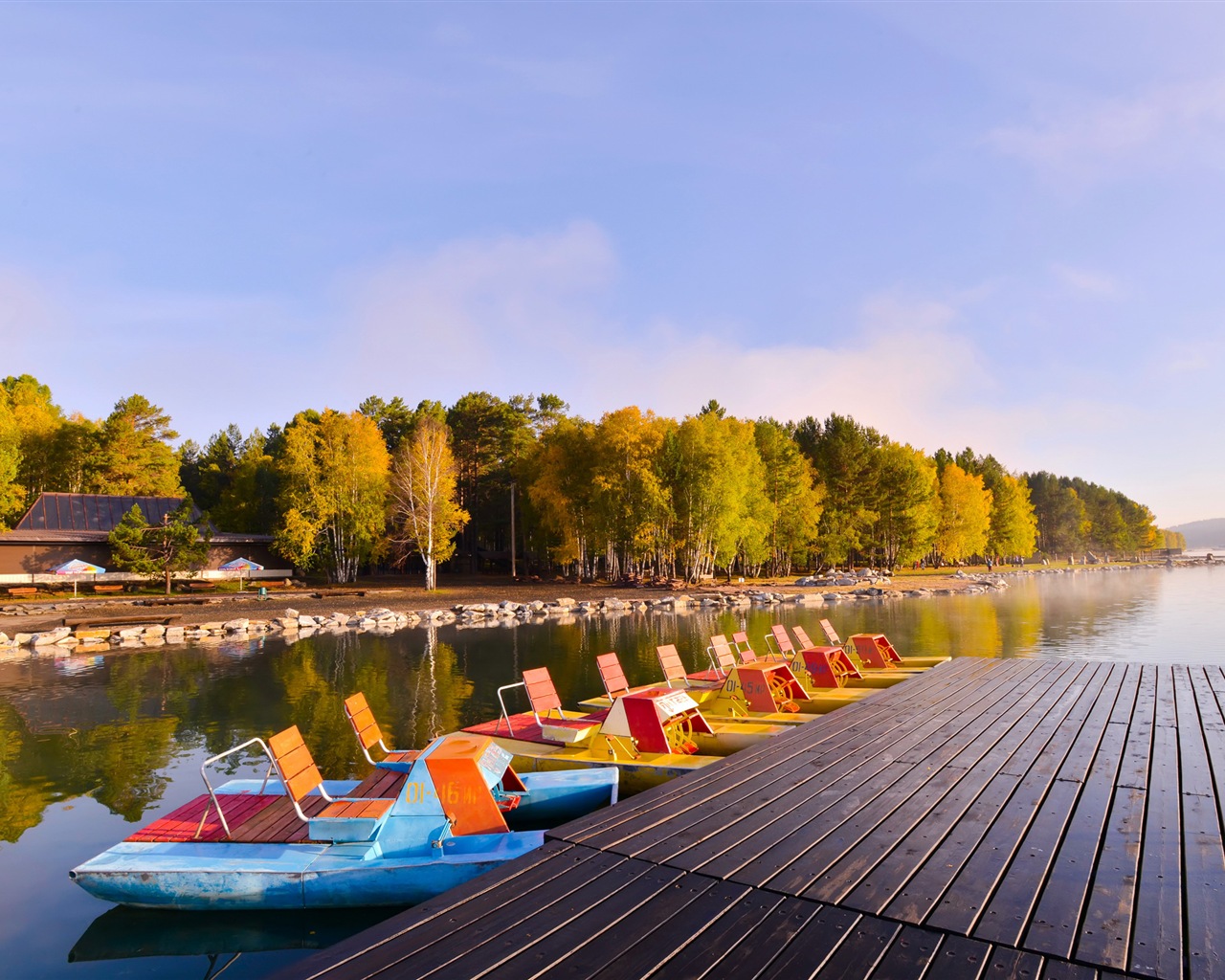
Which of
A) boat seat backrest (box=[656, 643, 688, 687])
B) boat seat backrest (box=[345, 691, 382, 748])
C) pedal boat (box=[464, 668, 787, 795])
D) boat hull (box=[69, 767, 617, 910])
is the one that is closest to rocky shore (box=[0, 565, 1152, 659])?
boat seat backrest (box=[656, 643, 688, 687])

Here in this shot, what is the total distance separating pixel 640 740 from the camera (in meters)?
10.1

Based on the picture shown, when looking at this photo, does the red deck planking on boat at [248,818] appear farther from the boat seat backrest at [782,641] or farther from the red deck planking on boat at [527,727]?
the boat seat backrest at [782,641]

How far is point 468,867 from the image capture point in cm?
678

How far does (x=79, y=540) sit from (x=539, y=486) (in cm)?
2949

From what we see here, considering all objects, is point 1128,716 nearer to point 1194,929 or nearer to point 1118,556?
point 1194,929

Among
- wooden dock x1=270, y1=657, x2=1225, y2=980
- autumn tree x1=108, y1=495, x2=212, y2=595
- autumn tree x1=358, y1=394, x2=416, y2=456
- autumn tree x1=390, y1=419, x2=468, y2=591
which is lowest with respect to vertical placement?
wooden dock x1=270, y1=657, x2=1225, y2=980

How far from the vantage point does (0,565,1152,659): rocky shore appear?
1155 inches

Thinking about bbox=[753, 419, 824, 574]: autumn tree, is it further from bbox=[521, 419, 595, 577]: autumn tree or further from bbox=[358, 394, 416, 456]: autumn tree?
bbox=[358, 394, 416, 456]: autumn tree

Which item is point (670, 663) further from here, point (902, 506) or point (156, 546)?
point (902, 506)

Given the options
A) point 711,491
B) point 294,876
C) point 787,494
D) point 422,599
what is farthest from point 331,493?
point 294,876

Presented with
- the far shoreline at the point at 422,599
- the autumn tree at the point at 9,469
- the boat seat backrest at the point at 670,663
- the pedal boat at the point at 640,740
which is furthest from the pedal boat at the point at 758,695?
the autumn tree at the point at 9,469

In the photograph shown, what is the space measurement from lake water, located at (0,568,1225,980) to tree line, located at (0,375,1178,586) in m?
15.4

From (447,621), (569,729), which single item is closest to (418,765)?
(569,729)

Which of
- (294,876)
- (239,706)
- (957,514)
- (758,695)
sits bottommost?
(239,706)
